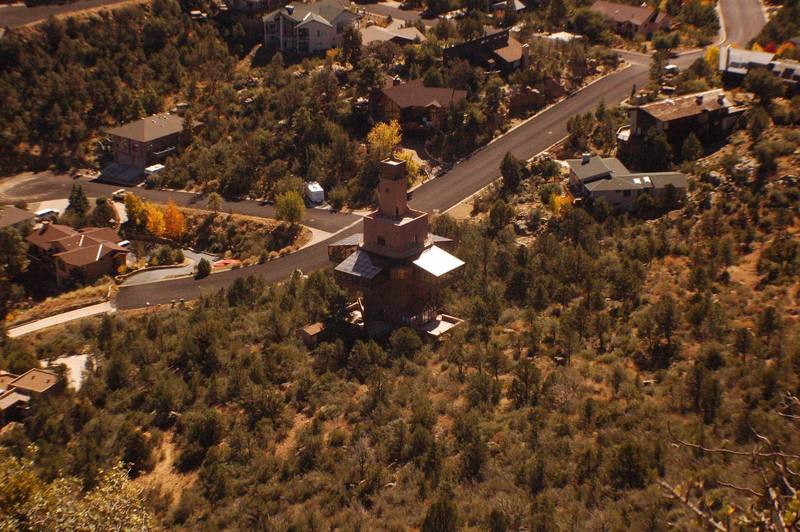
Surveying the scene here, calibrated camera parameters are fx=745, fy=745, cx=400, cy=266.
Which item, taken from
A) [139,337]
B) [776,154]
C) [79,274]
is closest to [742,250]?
[776,154]

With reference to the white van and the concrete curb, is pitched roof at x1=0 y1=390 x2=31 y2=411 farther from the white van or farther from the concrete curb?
the concrete curb

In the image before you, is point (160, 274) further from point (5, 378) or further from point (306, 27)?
point (306, 27)

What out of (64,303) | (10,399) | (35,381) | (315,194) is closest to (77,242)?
(64,303)

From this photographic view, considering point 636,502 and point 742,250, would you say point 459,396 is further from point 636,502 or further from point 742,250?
point 742,250

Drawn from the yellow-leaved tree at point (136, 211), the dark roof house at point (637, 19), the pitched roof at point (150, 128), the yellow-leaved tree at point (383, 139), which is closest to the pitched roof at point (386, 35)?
the yellow-leaved tree at point (383, 139)

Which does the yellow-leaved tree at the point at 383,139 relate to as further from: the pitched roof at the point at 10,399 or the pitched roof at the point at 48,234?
the pitched roof at the point at 10,399

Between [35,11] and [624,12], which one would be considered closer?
[35,11]

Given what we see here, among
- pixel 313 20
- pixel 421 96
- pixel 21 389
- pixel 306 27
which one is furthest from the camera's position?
pixel 306 27

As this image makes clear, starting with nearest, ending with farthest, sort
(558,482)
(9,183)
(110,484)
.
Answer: (110,484) → (558,482) → (9,183)
